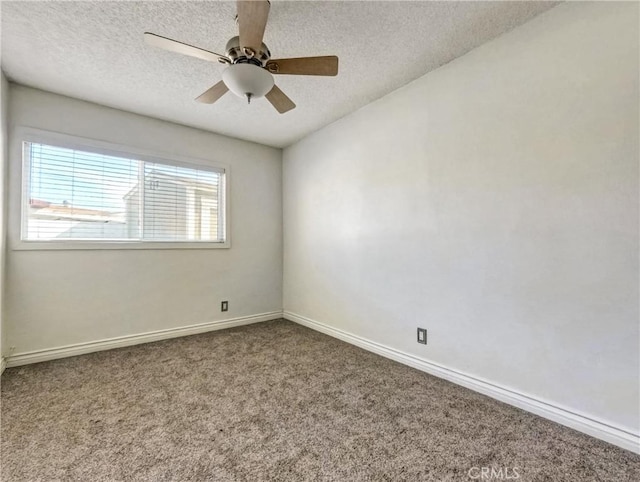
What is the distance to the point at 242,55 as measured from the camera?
1.73 m

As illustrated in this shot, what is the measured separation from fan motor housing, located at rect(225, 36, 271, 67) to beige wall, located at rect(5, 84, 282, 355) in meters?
1.89

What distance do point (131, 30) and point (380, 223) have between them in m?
2.31

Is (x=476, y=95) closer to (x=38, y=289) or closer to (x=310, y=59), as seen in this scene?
(x=310, y=59)

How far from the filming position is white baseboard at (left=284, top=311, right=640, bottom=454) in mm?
1502

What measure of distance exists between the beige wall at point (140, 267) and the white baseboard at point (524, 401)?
71.7 inches

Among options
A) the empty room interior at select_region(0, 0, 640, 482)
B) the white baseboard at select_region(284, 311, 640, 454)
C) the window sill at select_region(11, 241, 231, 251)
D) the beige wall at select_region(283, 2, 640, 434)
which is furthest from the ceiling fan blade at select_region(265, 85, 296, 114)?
the white baseboard at select_region(284, 311, 640, 454)

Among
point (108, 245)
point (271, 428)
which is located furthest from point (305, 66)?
point (108, 245)

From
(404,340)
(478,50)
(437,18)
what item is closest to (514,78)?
(478,50)

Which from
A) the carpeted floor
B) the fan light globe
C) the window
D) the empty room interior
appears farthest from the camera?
the window

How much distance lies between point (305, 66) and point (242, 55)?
0.37m

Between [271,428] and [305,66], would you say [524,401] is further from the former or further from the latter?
[305,66]

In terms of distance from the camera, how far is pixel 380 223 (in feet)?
9.05

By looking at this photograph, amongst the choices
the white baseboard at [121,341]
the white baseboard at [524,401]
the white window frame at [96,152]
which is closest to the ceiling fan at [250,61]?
the white window frame at [96,152]

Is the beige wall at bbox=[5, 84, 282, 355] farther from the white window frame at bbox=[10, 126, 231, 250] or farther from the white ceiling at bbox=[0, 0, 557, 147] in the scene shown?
the white ceiling at bbox=[0, 0, 557, 147]
